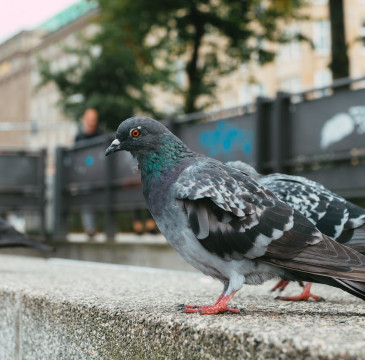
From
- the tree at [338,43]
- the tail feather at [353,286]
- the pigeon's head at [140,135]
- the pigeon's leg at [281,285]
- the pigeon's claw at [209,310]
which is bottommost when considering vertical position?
the pigeon's leg at [281,285]

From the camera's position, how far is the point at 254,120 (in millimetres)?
8266

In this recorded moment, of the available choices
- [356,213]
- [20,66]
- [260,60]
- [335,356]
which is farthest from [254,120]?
[20,66]

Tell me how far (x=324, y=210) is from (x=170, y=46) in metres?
19.5

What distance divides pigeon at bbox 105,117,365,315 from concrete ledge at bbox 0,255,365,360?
0.53 feet

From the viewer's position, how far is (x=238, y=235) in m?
2.86

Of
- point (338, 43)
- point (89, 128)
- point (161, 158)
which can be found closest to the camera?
point (161, 158)

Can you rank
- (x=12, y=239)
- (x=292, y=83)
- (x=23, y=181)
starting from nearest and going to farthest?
(x=12, y=239) → (x=23, y=181) → (x=292, y=83)

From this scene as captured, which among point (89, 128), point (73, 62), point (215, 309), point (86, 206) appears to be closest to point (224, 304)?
point (215, 309)

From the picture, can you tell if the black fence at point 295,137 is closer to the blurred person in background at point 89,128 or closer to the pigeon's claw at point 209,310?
the blurred person in background at point 89,128

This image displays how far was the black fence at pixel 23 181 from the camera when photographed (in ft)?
41.8

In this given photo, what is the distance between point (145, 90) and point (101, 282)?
22.8 m

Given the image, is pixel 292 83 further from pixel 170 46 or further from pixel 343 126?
A: pixel 343 126

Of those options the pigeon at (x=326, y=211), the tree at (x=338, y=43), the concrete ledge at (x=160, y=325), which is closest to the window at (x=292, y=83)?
the tree at (x=338, y=43)

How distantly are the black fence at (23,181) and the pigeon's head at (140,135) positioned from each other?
978 cm
